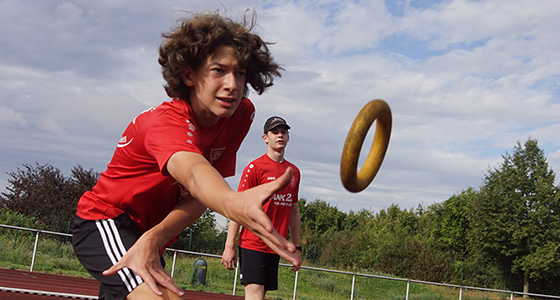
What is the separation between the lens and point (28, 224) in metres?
22.1

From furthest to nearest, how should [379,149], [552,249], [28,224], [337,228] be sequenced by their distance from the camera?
[337,228], [552,249], [28,224], [379,149]

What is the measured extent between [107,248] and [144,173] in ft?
1.43

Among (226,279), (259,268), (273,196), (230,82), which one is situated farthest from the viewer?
(226,279)

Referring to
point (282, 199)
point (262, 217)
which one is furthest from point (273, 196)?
point (262, 217)

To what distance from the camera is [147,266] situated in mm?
2492

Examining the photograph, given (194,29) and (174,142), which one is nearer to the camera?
(174,142)

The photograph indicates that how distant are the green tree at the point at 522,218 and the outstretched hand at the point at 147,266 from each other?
38.6 metres

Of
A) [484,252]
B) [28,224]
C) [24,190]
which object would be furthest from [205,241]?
[484,252]

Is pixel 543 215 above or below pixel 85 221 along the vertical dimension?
above

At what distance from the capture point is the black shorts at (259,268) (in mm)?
6195

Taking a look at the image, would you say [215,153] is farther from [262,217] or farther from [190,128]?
Result: [262,217]

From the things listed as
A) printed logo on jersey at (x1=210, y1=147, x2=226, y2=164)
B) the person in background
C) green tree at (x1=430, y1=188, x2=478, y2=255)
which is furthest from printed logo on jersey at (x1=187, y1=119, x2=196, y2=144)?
green tree at (x1=430, y1=188, x2=478, y2=255)

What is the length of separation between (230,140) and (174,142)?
0.99 metres

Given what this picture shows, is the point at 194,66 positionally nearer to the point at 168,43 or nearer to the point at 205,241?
the point at 168,43
